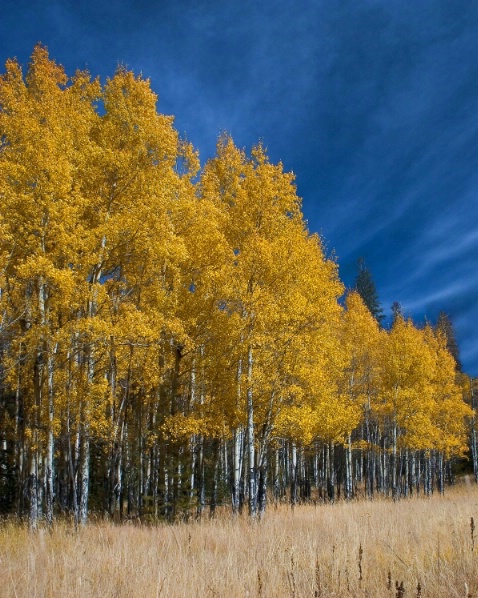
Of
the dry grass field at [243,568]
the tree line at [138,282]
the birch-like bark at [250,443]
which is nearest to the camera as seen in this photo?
the dry grass field at [243,568]

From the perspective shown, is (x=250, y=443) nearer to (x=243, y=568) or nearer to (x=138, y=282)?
(x=138, y=282)

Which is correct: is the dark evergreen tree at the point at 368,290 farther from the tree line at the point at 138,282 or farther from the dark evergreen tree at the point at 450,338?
the tree line at the point at 138,282

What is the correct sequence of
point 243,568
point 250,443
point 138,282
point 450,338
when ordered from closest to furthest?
point 243,568, point 250,443, point 138,282, point 450,338

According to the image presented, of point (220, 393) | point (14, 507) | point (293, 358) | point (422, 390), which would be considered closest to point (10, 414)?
point (14, 507)

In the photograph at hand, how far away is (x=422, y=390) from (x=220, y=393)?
1546cm

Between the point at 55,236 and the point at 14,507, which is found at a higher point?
the point at 55,236

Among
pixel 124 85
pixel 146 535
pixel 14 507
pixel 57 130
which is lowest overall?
pixel 14 507

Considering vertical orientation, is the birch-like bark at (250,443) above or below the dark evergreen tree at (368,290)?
below

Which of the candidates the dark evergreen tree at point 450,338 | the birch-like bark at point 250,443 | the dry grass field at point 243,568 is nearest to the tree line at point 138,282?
the birch-like bark at point 250,443

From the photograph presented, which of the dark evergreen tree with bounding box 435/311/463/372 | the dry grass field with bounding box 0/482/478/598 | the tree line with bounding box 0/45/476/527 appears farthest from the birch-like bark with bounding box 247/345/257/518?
the dark evergreen tree with bounding box 435/311/463/372

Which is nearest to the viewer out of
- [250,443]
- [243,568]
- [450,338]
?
[243,568]

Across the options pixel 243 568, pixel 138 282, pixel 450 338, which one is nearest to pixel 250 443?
pixel 138 282

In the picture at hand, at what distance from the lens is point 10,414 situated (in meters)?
16.7

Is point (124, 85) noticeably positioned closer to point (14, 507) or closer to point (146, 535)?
point (146, 535)
